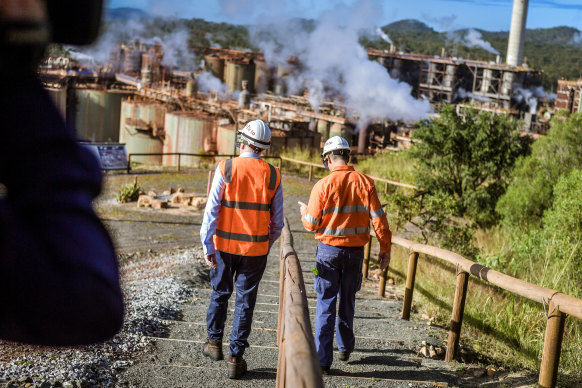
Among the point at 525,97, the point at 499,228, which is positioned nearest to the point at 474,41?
the point at 525,97

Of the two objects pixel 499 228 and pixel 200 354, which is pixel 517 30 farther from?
pixel 200 354

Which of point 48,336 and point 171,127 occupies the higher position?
point 48,336

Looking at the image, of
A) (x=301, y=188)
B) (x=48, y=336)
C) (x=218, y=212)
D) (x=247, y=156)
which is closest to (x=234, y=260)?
(x=218, y=212)

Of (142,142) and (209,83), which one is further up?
(209,83)

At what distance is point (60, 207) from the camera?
25.5 inches

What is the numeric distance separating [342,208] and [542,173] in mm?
8177

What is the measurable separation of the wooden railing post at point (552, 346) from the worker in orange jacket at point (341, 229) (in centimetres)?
144

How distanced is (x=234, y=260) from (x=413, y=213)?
6.64 meters

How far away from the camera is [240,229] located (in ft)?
15.3

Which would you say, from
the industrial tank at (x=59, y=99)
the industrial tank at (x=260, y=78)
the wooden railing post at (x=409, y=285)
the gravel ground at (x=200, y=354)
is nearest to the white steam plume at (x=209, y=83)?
the industrial tank at (x=260, y=78)

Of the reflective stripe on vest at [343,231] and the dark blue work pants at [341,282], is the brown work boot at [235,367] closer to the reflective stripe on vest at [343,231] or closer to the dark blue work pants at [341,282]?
the dark blue work pants at [341,282]

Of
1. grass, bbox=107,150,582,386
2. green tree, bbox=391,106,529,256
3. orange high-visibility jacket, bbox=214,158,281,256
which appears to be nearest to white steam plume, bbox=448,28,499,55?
green tree, bbox=391,106,529,256

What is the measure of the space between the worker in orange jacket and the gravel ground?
0.45 m

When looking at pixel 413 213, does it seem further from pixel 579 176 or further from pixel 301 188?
pixel 301 188
